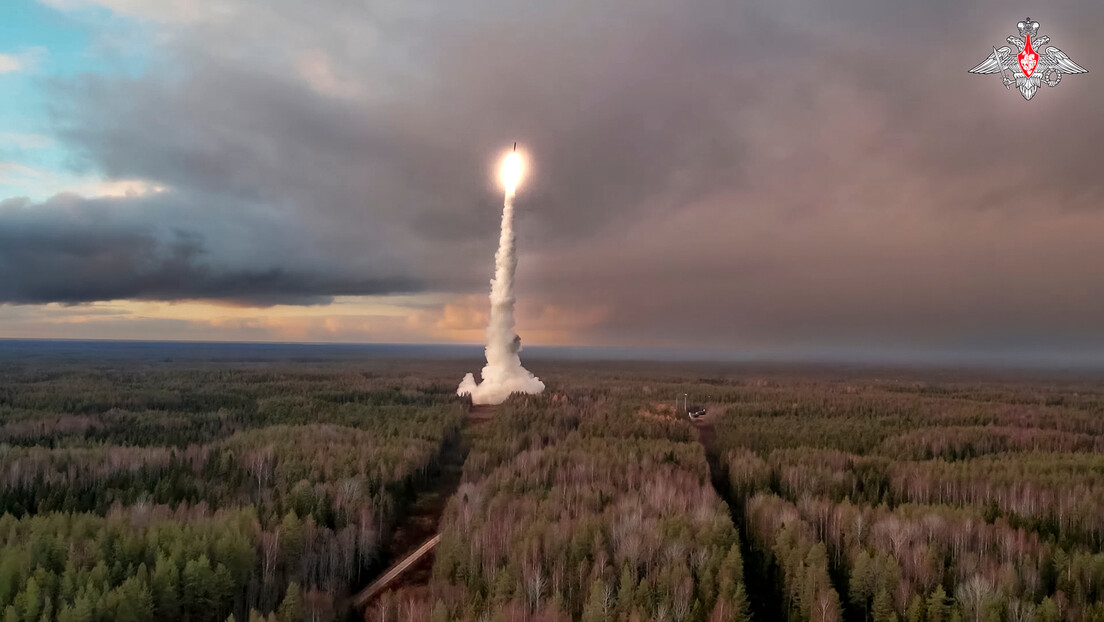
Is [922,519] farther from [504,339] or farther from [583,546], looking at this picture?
[504,339]

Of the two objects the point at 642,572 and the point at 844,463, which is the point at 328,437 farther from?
the point at 844,463

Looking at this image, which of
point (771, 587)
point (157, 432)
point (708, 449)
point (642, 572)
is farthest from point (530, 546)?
point (157, 432)

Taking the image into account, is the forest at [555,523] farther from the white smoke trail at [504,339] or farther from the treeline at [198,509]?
the white smoke trail at [504,339]

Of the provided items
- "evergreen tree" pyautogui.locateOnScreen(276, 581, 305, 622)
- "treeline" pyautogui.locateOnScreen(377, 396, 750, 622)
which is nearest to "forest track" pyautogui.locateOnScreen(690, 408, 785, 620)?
"treeline" pyautogui.locateOnScreen(377, 396, 750, 622)

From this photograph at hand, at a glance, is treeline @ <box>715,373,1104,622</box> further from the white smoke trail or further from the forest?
the white smoke trail

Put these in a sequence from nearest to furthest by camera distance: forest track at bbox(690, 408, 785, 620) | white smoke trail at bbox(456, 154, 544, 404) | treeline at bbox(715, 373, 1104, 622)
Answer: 1. treeline at bbox(715, 373, 1104, 622)
2. forest track at bbox(690, 408, 785, 620)
3. white smoke trail at bbox(456, 154, 544, 404)
